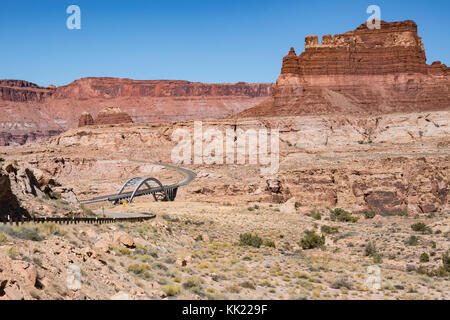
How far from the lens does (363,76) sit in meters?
111

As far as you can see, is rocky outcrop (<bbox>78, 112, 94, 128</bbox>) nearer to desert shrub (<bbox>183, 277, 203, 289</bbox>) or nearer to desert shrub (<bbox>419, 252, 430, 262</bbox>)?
desert shrub (<bbox>419, 252, 430, 262</bbox>)

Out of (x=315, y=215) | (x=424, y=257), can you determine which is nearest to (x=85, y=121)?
(x=315, y=215)

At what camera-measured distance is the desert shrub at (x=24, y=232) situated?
48.6 feet

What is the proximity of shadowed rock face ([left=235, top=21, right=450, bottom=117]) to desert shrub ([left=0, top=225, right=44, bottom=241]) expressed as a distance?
85.2 metres

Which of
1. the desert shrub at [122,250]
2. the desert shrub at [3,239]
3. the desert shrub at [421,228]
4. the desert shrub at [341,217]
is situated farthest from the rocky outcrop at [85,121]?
the desert shrub at [3,239]

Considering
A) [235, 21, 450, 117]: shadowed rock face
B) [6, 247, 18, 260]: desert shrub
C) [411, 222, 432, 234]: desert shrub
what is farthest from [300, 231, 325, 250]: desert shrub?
[235, 21, 450, 117]: shadowed rock face

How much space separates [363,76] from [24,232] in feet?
342

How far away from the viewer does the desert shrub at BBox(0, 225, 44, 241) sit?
14820 millimetres

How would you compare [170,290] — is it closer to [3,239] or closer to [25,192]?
[3,239]

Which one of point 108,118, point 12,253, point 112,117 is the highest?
point 112,117

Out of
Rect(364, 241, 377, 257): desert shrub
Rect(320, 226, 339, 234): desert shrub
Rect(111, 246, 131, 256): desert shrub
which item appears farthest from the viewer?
Rect(320, 226, 339, 234): desert shrub

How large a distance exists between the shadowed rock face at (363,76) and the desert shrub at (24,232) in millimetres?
85199

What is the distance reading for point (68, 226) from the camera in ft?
61.6
